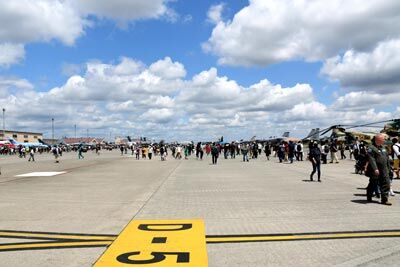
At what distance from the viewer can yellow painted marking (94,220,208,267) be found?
5.65 metres

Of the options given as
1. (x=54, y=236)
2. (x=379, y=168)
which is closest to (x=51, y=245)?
(x=54, y=236)

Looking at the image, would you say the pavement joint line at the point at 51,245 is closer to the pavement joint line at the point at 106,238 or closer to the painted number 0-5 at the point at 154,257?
the pavement joint line at the point at 106,238

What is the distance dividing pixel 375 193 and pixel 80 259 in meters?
8.84

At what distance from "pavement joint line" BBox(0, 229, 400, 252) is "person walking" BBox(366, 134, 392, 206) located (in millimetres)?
3334

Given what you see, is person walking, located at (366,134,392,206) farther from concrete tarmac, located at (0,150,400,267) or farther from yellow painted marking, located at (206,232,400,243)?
yellow painted marking, located at (206,232,400,243)

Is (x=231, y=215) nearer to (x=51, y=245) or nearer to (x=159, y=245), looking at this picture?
(x=159, y=245)

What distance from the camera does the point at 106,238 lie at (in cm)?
705

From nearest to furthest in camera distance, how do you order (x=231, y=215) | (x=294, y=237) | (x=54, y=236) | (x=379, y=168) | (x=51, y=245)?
(x=51, y=245)
(x=294, y=237)
(x=54, y=236)
(x=231, y=215)
(x=379, y=168)

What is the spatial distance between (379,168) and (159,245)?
668 cm

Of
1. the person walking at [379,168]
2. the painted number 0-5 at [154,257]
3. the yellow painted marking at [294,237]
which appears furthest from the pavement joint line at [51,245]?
the person walking at [379,168]

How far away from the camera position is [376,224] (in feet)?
26.4

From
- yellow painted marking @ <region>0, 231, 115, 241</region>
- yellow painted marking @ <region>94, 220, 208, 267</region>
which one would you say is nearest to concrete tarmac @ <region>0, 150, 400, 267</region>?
yellow painted marking @ <region>94, 220, 208, 267</region>

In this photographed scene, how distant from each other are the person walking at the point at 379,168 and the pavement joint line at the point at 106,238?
10.9ft

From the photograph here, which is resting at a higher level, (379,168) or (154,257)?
(379,168)
